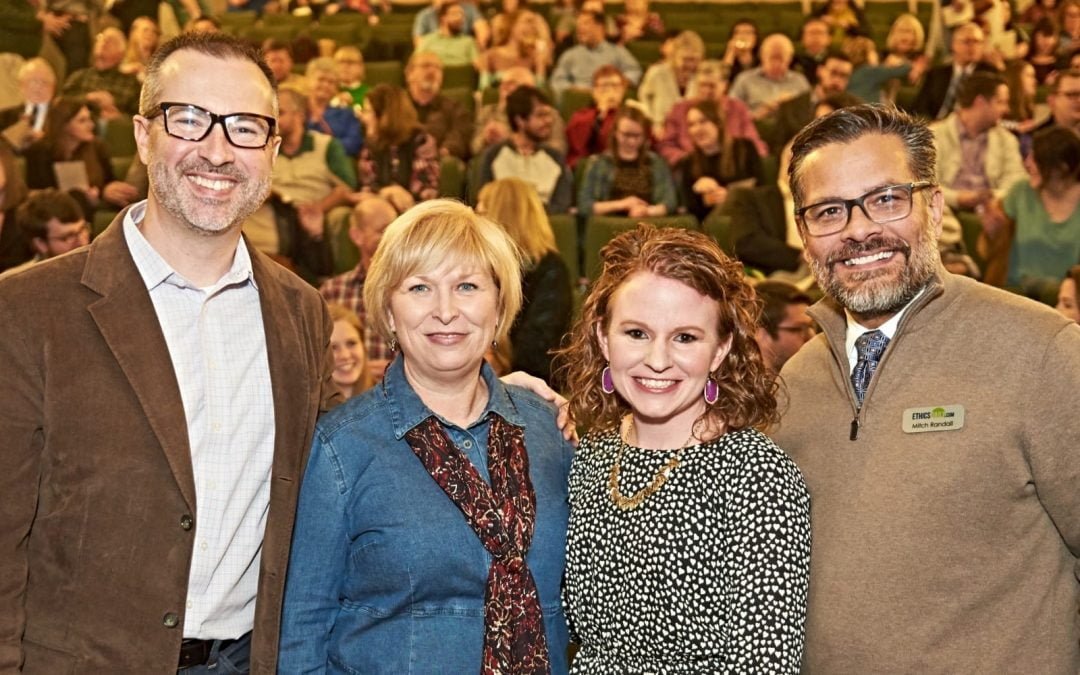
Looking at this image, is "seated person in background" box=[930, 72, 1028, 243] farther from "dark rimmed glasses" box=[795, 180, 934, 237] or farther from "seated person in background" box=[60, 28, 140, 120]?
"seated person in background" box=[60, 28, 140, 120]

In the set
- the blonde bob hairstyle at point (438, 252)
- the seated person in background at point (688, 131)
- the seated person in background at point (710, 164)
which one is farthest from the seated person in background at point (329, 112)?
the blonde bob hairstyle at point (438, 252)

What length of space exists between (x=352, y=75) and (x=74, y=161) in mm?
2095

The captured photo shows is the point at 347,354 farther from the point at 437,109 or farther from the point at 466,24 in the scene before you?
the point at 466,24

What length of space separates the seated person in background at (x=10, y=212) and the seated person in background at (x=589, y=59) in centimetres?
366

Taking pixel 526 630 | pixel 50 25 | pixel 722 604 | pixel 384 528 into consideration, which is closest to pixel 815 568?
pixel 722 604

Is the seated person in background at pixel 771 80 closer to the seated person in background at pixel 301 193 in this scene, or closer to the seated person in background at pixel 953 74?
the seated person in background at pixel 953 74

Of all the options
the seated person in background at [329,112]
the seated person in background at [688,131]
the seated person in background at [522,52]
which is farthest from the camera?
the seated person in background at [522,52]

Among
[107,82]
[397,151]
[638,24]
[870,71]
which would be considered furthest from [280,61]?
[870,71]

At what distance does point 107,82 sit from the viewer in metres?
7.06

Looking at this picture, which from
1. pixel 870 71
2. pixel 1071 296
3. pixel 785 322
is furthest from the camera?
pixel 870 71

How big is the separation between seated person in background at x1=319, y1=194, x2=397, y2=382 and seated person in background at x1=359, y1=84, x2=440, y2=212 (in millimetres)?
792

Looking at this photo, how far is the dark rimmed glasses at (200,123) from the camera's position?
84.6 inches

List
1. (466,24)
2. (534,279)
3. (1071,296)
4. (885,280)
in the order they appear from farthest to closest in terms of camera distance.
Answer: (466,24) → (534,279) → (1071,296) → (885,280)

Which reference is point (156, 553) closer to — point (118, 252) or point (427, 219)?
point (118, 252)
